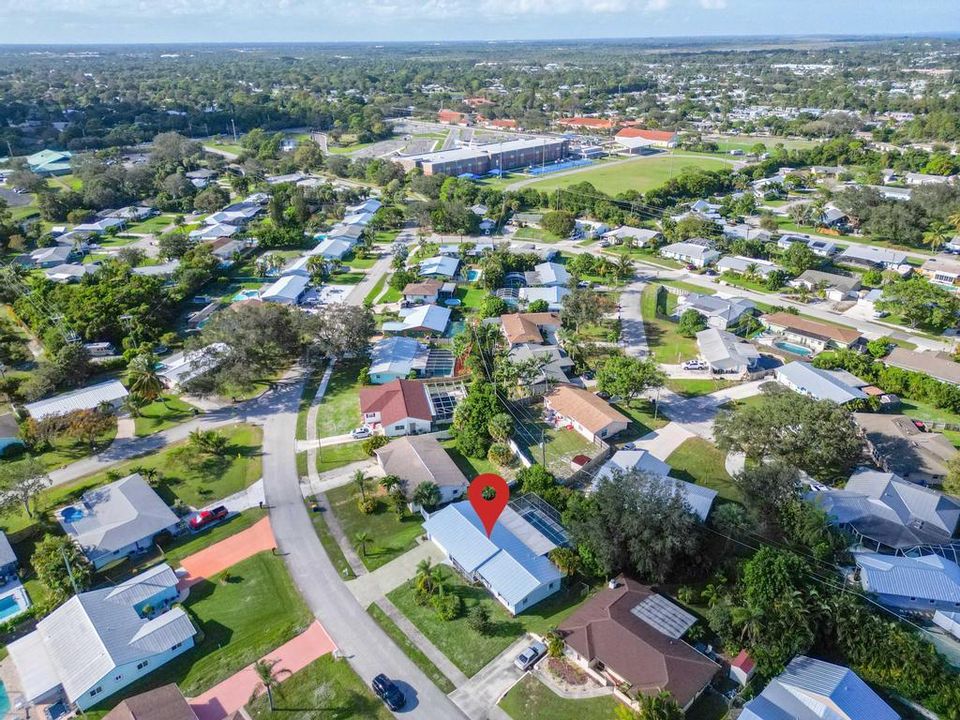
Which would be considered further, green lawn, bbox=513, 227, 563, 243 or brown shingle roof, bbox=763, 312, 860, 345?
green lawn, bbox=513, 227, 563, 243

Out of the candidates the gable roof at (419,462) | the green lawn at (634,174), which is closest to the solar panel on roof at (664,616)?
the gable roof at (419,462)

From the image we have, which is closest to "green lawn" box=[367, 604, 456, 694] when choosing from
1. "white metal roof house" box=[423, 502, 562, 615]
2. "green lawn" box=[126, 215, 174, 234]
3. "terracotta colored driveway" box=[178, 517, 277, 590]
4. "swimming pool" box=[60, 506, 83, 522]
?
"white metal roof house" box=[423, 502, 562, 615]

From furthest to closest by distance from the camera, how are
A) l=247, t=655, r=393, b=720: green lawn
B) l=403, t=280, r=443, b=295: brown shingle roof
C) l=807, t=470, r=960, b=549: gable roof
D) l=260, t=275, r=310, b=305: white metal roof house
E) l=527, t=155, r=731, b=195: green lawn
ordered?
l=527, t=155, r=731, b=195: green lawn, l=403, t=280, r=443, b=295: brown shingle roof, l=260, t=275, r=310, b=305: white metal roof house, l=807, t=470, r=960, b=549: gable roof, l=247, t=655, r=393, b=720: green lawn

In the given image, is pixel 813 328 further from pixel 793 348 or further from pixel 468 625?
pixel 468 625

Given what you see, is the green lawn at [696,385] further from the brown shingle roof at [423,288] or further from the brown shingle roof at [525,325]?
the brown shingle roof at [423,288]

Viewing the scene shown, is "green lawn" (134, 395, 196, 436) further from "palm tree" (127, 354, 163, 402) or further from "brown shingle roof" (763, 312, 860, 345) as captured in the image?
"brown shingle roof" (763, 312, 860, 345)

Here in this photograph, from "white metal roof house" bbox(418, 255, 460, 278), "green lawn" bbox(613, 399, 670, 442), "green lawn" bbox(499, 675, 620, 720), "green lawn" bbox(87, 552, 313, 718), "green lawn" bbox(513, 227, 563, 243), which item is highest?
"white metal roof house" bbox(418, 255, 460, 278)
